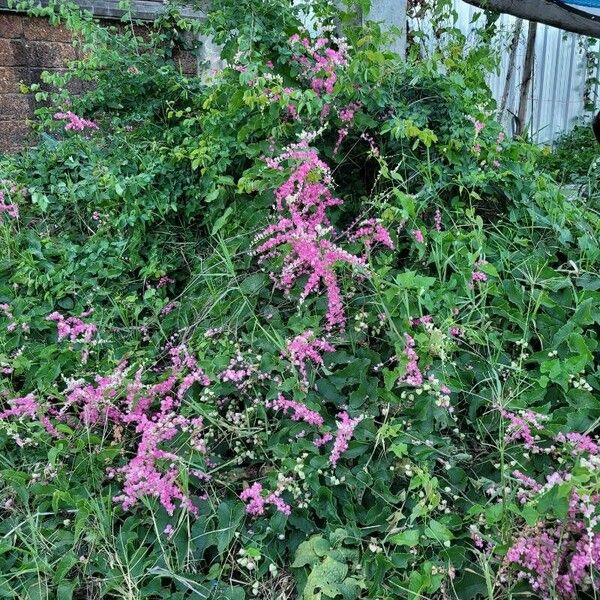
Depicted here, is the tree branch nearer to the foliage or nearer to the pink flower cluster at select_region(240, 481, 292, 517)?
the foliage

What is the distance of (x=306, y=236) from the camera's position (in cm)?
190

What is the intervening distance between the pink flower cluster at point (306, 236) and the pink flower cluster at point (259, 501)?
1.84 ft

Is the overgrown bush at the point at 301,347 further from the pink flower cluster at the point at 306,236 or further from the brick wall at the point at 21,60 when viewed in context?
the brick wall at the point at 21,60

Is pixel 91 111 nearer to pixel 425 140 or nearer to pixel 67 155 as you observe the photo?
pixel 67 155

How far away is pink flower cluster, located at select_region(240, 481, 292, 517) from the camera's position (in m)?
1.57

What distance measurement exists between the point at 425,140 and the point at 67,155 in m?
1.71

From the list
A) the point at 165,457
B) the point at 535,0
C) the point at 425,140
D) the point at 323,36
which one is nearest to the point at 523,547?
the point at 165,457

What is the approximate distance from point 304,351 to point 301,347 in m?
0.02

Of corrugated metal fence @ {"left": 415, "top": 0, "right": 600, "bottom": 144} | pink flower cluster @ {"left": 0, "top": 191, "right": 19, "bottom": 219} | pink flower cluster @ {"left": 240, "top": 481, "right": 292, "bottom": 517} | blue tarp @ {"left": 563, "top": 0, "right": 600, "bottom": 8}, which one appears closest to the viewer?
pink flower cluster @ {"left": 240, "top": 481, "right": 292, "bottom": 517}

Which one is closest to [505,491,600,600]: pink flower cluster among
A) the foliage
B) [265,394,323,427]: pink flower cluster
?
[265,394,323,427]: pink flower cluster

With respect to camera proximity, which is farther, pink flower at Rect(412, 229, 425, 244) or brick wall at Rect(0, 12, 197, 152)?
brick wall at Rect(0, 12, 197, 152)

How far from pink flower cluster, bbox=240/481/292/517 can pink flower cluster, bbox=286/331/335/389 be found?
33 centimetres

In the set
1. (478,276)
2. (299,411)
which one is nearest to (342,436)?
(299,411)

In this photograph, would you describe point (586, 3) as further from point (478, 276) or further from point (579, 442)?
point (579, 442)
